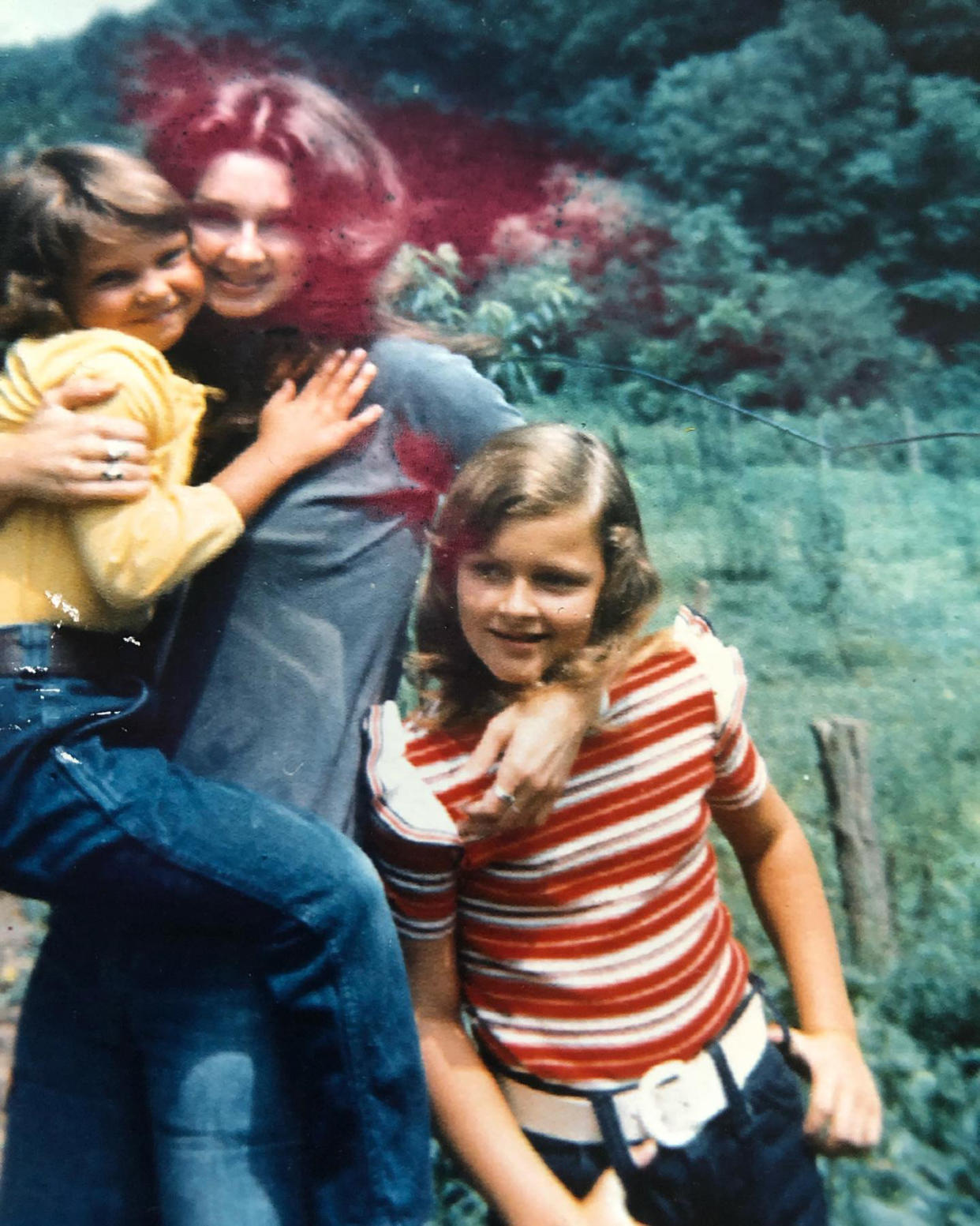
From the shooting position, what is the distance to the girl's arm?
1.77m

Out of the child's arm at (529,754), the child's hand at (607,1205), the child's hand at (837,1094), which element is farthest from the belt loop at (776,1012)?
the child's arm at (529,754)

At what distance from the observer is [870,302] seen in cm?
209

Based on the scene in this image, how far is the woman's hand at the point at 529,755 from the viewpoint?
1713mm

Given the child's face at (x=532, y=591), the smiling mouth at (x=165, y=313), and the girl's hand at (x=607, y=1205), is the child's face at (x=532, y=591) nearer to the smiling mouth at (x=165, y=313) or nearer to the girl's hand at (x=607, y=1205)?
the smiling mouth at (x=165, y=313)

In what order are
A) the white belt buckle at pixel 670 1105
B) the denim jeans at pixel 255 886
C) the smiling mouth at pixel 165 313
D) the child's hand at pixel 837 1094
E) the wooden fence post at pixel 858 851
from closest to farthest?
the denim jeans at pixel 255 886 < the smiling mouth at pixel 165 313 < the white belt buckle at pixel 670 1105 < the child's hand at pixel 837 1094 < the wooden fence post at pixel 858 851

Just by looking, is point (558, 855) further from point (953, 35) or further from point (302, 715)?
point (953, 35)

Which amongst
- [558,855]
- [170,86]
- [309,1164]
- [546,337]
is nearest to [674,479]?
[546,337]

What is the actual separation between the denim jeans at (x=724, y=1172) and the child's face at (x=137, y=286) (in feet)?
4.75

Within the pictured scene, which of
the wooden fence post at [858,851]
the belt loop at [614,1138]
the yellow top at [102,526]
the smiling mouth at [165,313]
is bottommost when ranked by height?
the belt loop at [614,1138]

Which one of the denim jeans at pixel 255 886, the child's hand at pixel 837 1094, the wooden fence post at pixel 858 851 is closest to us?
the denim jeans at pixel 255 886

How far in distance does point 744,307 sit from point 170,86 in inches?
42.2

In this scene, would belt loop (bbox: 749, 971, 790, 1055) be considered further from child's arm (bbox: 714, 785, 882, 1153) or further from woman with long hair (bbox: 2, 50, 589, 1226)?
woman with long hair (bbox: 2, 50, 589, 1226)

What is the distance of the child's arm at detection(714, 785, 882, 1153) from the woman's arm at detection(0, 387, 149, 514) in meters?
1.17

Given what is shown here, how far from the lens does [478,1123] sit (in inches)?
70.6
